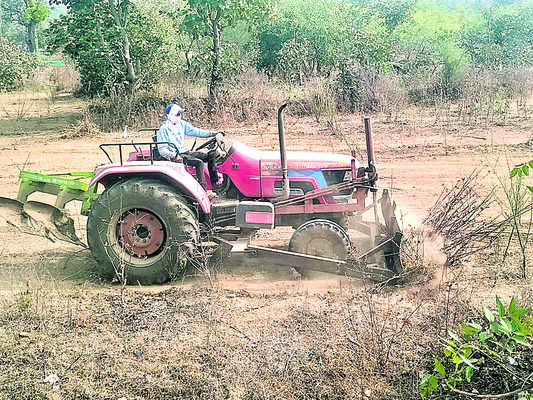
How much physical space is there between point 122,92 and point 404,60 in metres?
8.53

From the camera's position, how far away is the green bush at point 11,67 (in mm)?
21703

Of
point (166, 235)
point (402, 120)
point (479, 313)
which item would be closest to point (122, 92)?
point (402, 120)

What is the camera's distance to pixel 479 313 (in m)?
4.74

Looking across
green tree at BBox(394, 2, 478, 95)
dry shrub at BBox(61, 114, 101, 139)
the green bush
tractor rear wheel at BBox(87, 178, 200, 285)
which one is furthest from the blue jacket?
the green bush

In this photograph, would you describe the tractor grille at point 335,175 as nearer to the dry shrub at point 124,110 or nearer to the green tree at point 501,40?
the dry shrub at point 124,110

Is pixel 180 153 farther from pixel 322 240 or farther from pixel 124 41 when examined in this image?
pixel 124 41

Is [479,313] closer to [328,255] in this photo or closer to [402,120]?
[328,255]

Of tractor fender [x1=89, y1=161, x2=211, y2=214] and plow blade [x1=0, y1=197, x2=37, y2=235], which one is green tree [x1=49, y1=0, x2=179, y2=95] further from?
tractor fender [x1=89, y1=161, x2=211, y2=214]

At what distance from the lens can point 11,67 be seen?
21969mm

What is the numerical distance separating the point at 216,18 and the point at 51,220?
954 cm

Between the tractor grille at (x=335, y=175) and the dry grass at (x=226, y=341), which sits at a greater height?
the tractor grille at (x=335, y=175)

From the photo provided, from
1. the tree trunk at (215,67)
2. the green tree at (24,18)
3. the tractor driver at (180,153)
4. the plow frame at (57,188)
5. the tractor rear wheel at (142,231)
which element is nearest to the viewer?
the tractor rear wheel at (142,231)

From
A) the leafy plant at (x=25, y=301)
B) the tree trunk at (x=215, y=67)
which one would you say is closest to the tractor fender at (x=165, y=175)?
the leafy plant at (x=25, y=301)

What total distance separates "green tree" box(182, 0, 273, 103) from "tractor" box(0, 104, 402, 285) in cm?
874
